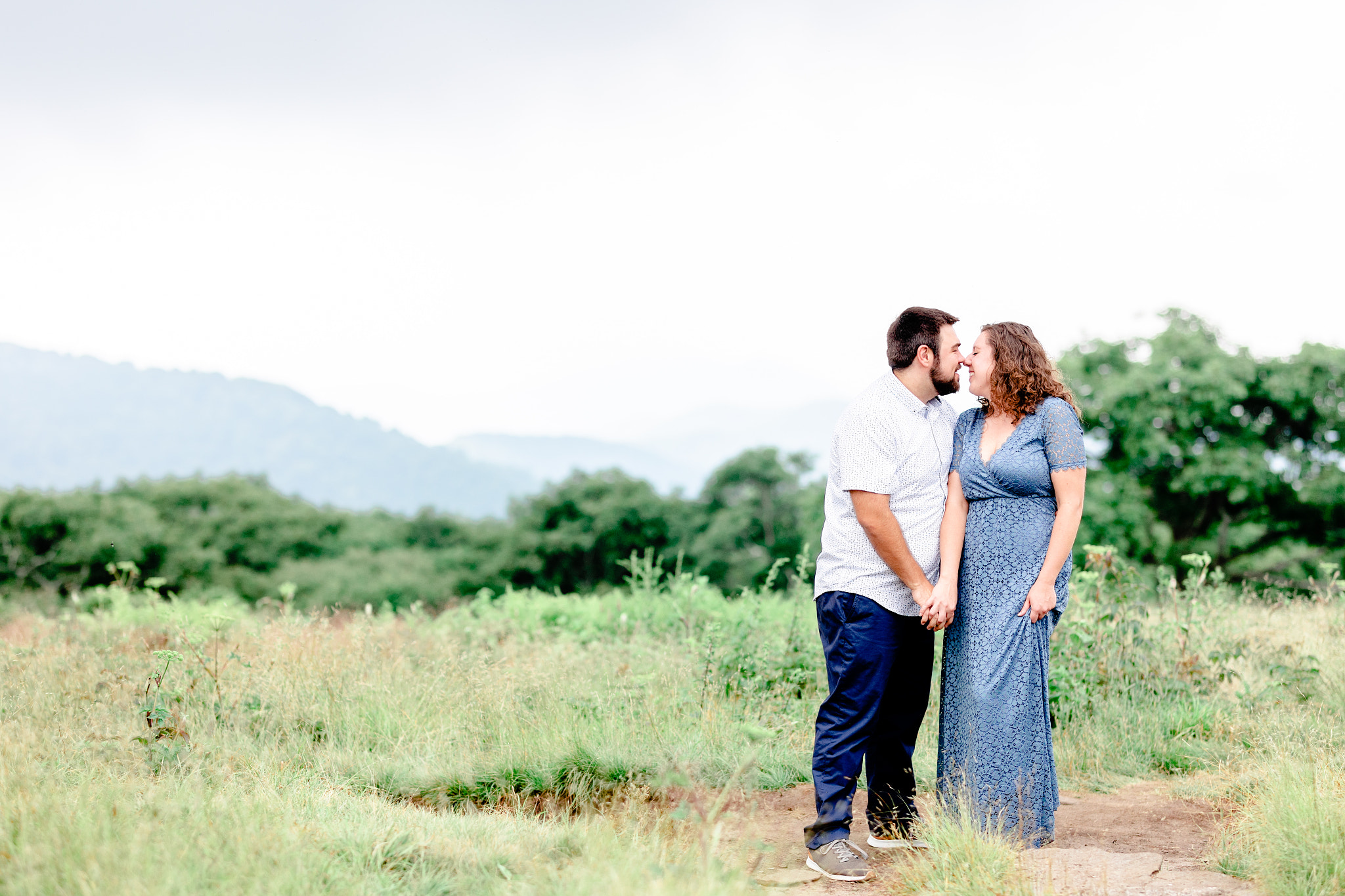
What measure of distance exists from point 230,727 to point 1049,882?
3869mm

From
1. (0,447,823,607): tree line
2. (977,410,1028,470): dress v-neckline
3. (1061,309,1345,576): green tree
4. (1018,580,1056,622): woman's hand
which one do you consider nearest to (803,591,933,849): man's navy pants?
(1018,580,1056,622): woman's hand

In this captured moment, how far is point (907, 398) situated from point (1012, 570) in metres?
0.76

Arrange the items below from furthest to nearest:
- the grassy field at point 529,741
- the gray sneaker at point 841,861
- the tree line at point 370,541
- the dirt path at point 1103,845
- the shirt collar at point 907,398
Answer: the tree line at point 370,541 → the shirt collar at point 907,398 → the gray sneaker at point 841,861 → the dirt path at point 1103,845 → the grassy field at point 529,741

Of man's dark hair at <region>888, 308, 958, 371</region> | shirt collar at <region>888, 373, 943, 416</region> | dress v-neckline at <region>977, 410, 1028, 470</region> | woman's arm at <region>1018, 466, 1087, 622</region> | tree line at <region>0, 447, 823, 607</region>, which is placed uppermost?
man's dark hair at <region>888, 308, 958, 371</region>

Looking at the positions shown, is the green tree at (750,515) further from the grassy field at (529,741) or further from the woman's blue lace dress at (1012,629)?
the woman's blue lace dress at (1012,629)

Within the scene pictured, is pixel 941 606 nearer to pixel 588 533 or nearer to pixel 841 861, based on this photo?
pixel 841 861

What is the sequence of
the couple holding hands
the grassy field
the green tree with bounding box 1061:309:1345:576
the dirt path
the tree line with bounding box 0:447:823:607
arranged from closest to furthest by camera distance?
the grassy field, the dirt path, the couple holding hands, the green tree with bounding box 1061:309:1345:576, the tree line with bounding box 0:447:823:607

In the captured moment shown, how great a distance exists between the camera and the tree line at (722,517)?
69.5ft

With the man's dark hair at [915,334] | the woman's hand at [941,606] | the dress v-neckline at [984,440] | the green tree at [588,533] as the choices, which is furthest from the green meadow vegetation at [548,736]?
the green tree at [588,533]

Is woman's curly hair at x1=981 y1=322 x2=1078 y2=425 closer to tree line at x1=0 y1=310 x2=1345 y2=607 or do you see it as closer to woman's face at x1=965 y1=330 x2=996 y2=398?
woman's face at x1=965 y1=330 x2=996 y2=398

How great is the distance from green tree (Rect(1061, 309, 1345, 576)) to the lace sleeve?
61.6 feet

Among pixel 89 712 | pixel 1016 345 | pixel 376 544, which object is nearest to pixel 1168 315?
pixel 1016 345

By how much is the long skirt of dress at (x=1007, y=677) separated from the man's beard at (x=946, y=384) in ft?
1.49

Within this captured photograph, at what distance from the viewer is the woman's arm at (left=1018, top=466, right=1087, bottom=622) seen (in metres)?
3.36
